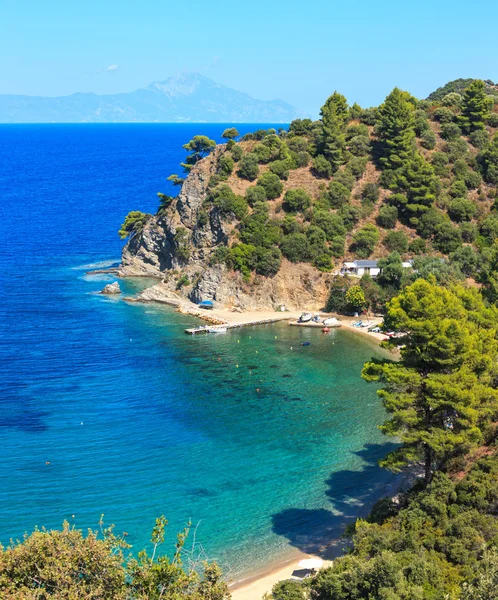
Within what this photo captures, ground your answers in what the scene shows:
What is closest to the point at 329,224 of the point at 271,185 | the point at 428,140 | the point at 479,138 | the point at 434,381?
the point at 271,185

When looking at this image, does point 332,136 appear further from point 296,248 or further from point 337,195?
point 296,248

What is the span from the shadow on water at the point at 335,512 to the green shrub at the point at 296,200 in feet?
168

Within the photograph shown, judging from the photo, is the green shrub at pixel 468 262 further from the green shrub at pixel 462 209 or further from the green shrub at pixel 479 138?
the green shrub at pixel 479 138

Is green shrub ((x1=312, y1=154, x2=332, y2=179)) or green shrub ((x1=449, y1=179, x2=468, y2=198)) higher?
green shrub ((x1=312, y1=154, x2=332, y2=179))

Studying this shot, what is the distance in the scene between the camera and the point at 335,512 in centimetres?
4222

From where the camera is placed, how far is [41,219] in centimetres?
14775

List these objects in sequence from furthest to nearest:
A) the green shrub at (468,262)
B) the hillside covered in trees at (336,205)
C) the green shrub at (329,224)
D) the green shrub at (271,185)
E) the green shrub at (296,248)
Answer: the green shrub at (271,185) → the green shrub at (329,224) → the green shrub at (296,248) → the hillside covered in trees at (336,205) → the green shrub at (468,262)

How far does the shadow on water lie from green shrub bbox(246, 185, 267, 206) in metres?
52.4

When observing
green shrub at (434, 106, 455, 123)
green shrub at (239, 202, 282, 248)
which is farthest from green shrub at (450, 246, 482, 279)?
green shrub at (434, 106, 455, 123)

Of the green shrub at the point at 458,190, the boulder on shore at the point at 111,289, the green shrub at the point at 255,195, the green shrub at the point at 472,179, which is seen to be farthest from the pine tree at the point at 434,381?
the green shrub at the point at 472,179

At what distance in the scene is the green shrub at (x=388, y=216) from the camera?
94.4 meters

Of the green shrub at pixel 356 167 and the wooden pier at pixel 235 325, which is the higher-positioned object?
the green shrub at pixel 356 167

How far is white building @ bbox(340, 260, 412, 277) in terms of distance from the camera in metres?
87.2

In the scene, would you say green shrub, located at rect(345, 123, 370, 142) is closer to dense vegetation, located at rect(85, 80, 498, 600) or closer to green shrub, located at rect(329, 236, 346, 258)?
dense vegetation, located at rect(85, 80, 498, 600)
